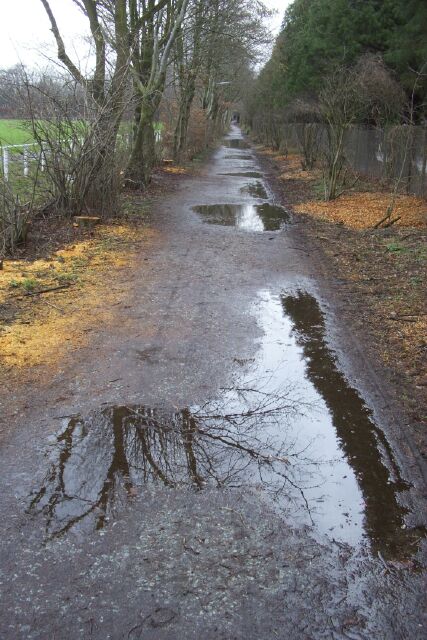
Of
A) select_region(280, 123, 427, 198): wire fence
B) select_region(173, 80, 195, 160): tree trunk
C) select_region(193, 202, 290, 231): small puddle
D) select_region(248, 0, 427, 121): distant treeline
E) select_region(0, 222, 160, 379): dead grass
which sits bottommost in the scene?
select_region(0, 222, 160, 379): dead grass

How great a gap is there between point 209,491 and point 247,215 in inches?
461

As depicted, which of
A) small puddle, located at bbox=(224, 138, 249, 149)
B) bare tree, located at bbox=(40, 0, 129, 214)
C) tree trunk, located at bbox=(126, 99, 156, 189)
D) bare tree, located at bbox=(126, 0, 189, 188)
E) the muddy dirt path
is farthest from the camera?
small puddle, located at bbox=(224, 138, 249, 149)

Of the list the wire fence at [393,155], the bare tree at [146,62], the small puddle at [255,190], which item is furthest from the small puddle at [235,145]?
the bare tree at [146,62]

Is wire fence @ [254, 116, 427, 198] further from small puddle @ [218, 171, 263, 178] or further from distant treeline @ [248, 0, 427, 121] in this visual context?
small puddle @ [218, 171, 263, 178]

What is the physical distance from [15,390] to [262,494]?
2393 mm

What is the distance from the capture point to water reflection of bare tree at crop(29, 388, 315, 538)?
11.3 ft

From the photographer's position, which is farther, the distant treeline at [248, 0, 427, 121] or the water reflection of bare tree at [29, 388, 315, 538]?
the distant treeline at [248, 0, 427, 121]

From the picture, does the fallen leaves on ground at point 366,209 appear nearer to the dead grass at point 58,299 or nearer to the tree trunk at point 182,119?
the dead grass at point 58,299

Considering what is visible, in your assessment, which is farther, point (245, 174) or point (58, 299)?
point (245, 174)

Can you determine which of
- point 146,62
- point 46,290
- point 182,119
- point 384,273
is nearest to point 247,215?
point 384,273

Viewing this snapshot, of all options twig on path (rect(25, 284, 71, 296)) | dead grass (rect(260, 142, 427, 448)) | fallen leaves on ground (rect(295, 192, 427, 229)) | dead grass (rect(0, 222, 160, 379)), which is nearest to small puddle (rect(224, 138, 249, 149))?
fallen leaves on ground (rect(295, 192, 427, 229))

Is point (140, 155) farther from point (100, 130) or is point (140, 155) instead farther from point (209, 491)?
point (209, 491)

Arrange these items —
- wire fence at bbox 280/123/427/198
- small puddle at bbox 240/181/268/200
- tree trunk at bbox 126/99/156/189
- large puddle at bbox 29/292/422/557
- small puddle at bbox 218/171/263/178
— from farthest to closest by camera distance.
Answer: small puddle at bbox 218/171/263/178 < small puddle at bbox 240/181/268/200 < tree trunk at bbox 126/99/156/189 < wire fence at bbox 280/123/427/198 < large puddle at bbox 29/292/422/557

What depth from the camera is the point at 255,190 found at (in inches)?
794
